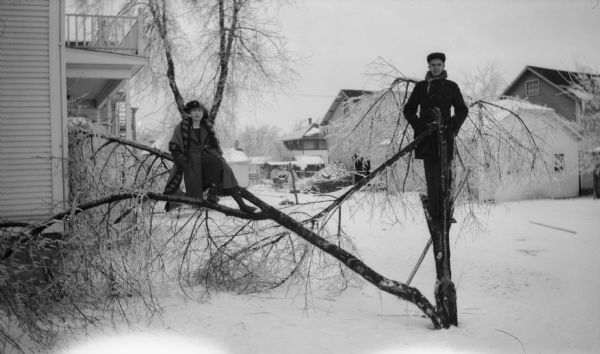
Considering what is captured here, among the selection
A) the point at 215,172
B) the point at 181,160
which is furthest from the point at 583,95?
the point at 181,160

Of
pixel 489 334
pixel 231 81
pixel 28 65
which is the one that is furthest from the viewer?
pixel 231 81

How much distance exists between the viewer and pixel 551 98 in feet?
96.7

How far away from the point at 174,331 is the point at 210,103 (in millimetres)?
11371

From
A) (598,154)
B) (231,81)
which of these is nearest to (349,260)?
(231,81)

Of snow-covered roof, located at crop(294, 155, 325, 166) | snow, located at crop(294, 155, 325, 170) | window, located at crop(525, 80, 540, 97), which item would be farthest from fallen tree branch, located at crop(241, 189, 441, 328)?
snow-covered roof, located at crop(294, 155, 325, 166)

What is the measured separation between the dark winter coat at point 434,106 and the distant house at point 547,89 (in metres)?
23.9

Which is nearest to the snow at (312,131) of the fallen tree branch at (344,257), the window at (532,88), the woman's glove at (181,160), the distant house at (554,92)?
the distant house at (554,92)

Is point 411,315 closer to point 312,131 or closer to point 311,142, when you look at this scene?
point 311,142

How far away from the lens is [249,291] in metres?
8.14

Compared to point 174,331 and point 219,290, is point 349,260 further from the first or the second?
point 219,290

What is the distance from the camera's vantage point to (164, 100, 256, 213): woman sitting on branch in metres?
5.51

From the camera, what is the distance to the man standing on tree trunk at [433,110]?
605 cm

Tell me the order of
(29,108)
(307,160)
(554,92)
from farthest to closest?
(307,160) < (554,92) < (29,108)

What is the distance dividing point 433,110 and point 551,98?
2695 cm
